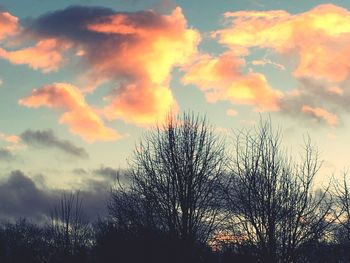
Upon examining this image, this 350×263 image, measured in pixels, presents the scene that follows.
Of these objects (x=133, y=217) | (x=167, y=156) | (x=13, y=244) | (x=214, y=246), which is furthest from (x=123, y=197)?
(x=13, y=244)

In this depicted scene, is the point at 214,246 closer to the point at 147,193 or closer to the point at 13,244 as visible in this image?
the point at 147,193

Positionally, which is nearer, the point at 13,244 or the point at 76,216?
the point at 76,216

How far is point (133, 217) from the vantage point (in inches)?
999

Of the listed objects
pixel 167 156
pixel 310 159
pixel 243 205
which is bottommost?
pixel 243 205

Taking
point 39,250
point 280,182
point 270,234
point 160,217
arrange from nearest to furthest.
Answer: point 270,234 < point 280,182 < point 160,217 < point 39,250

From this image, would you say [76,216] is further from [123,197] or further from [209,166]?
[209,166]

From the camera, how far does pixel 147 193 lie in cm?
2466

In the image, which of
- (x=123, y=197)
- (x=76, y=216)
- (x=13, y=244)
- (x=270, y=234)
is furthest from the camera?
(x=13, y=244)

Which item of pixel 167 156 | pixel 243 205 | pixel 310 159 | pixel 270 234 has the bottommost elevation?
pixel 270 234

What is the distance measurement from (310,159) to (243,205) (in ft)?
11.5

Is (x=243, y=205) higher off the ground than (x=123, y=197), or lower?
lower

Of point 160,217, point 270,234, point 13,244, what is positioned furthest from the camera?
point 13,244

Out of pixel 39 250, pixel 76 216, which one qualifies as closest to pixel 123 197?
pixel 76 216

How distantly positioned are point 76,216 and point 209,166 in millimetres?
30130
